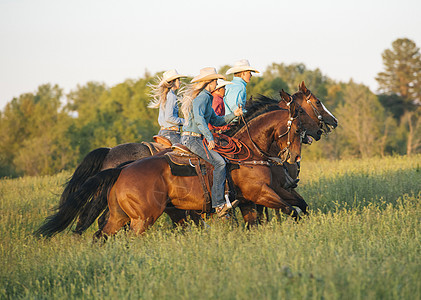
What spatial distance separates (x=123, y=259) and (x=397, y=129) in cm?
4847

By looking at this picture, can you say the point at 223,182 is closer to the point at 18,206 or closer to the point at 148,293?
the point at 148,293

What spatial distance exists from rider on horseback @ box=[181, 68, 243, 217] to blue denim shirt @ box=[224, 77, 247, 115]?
114 cm

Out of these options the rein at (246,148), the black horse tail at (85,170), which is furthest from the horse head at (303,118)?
the black horse tail at (85,170)

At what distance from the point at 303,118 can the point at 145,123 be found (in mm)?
31863

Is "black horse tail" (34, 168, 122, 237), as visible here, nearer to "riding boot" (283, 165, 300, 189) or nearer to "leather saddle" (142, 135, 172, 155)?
"leather saddle" (142, 135, 172, 155)

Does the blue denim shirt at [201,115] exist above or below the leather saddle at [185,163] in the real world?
above

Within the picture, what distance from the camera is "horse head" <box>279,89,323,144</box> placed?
26.1 feet

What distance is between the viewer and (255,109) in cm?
825

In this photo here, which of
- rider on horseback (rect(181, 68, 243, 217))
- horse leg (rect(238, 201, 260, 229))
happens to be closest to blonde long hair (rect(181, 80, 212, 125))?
rider on horseback (rect(181, 68, 243, 217))

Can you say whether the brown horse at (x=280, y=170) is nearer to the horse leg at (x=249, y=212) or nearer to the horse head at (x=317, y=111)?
the horse leg at (x=249, y=212)

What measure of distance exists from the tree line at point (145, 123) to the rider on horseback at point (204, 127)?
49.0 ft

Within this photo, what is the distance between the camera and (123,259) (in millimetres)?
6020

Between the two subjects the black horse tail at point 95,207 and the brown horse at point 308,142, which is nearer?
the black horse tail at point 95,207

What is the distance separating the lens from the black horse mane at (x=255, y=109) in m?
8.16
